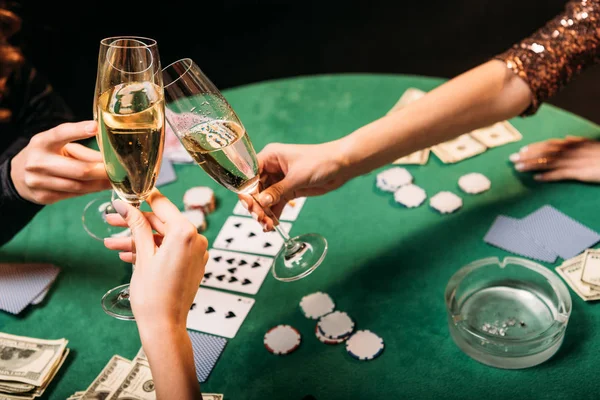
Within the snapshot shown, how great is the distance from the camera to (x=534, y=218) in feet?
5.38

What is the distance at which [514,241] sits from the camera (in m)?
1.57

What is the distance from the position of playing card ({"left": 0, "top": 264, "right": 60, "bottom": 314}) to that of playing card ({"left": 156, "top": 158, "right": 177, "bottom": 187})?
1.48 feet

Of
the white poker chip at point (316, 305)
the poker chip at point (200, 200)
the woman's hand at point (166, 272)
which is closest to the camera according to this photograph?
the woman's hand at point (166, 272)

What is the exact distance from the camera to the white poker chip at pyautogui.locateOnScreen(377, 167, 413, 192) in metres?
1.82

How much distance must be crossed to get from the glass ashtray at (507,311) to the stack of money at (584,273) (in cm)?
8

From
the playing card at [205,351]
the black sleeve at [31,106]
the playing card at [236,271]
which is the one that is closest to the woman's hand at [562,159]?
the playing card at [236,271]

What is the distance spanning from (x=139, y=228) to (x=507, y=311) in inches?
34.2

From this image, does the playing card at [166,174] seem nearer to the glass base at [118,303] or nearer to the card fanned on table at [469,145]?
the glass base at [118,303]

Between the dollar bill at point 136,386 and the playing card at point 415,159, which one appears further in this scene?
the playing card at point 415,159

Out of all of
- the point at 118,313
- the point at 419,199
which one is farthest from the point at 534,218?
the point at 118,313

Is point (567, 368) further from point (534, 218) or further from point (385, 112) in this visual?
point (385, 112)

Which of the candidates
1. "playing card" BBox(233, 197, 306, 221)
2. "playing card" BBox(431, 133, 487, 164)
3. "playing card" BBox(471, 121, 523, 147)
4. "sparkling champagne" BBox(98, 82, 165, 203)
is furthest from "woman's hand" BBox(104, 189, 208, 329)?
"playing card" BBox(471, 121, 523, 147)

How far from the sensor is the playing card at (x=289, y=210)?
178cm

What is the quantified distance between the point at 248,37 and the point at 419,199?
3528 millimetres
